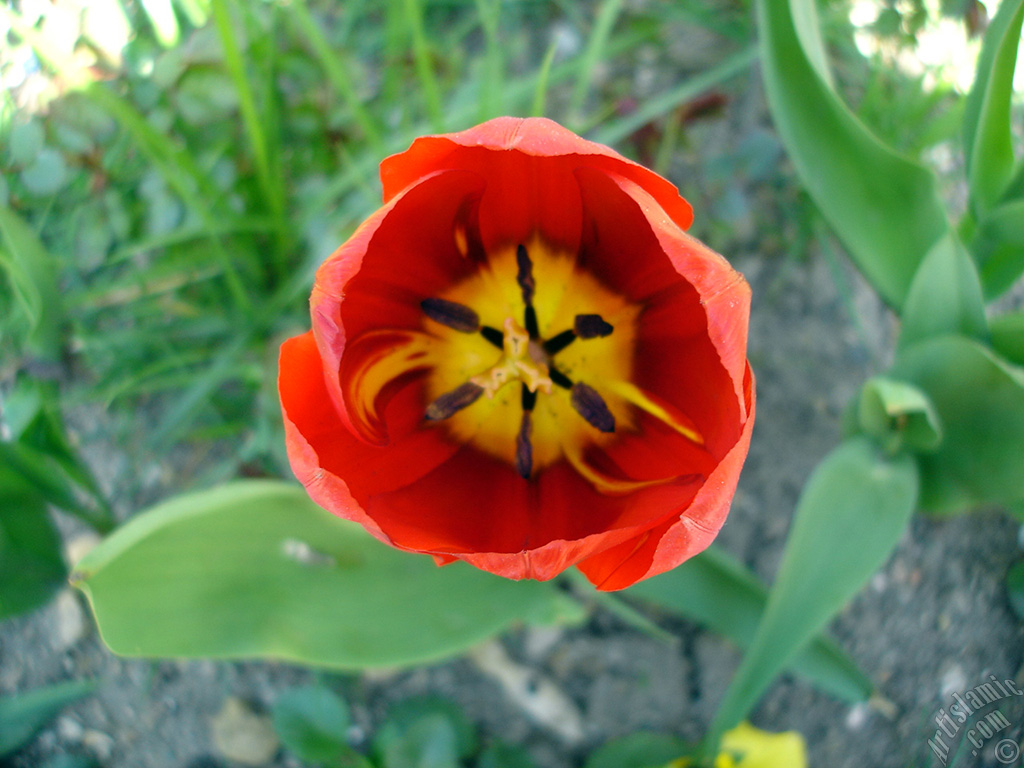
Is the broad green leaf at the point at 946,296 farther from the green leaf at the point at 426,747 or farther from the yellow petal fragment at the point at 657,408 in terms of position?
the green leaf at the point at 426,747

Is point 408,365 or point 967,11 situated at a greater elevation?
point 967,11

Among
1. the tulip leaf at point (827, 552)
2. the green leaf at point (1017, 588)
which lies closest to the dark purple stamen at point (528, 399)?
the tulip leaf at point (827, 552)

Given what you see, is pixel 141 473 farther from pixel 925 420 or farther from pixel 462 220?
pixel 925 420

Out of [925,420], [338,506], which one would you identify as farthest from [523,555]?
[925,420]

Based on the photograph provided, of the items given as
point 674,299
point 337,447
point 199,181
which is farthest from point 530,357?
point 199,181

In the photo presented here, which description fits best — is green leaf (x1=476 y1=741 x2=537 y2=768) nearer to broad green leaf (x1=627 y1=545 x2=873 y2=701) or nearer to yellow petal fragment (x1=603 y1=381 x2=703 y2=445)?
broad green leaf (x1=627 y1=545 x2=873 y2=701)

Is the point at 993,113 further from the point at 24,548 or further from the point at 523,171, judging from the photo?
the point at 24,548
